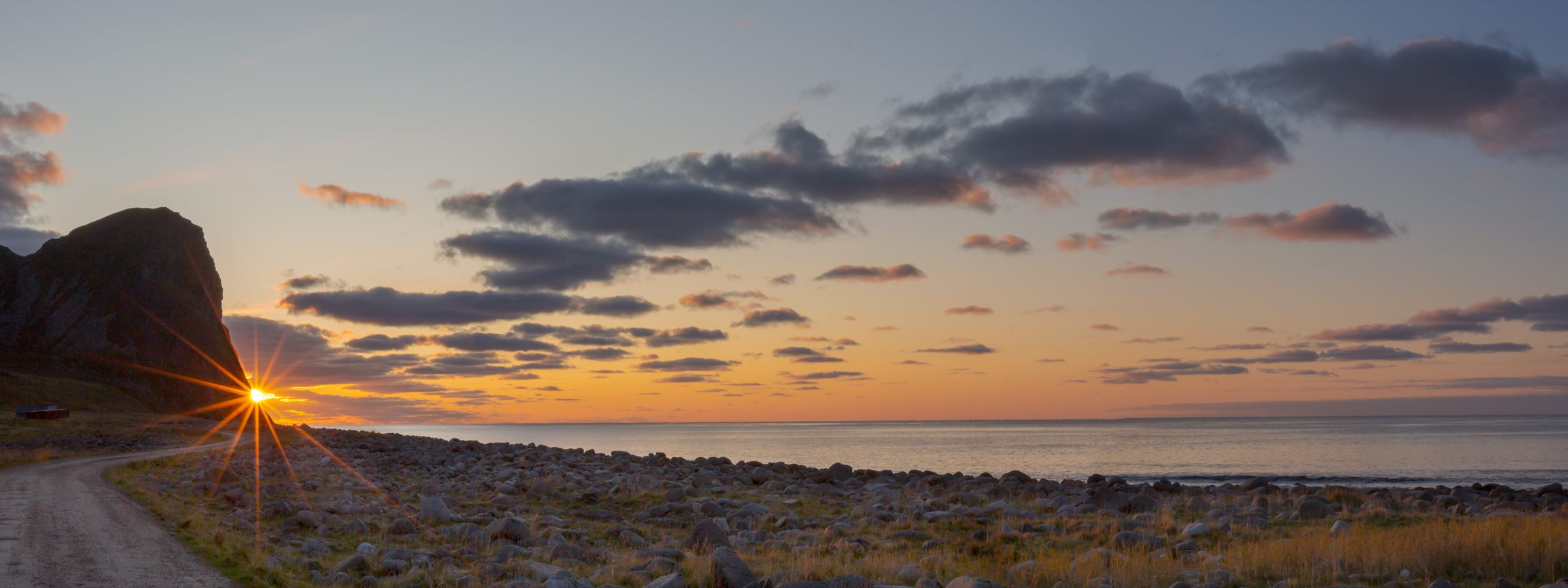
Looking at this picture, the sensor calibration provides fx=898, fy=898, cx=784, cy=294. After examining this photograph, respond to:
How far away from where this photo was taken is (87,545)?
1528 centimetres

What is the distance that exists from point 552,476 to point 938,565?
21428mm

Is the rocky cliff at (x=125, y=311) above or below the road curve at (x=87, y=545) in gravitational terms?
above

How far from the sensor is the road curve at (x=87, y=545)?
41.2 ft

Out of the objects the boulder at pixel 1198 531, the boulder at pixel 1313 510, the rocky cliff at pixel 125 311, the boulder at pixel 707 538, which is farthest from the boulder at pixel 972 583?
the rocky cliff at pixel 125 311

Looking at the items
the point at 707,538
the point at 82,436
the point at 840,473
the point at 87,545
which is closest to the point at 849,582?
the point at 707,538

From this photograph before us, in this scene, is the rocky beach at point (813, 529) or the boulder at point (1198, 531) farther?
the boulder at point (1198, 531)

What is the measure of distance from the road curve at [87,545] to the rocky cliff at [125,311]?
94916 millimetres

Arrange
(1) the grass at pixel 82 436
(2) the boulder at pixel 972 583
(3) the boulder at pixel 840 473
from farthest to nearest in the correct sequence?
(1) the grass at pixel 82 436
(3) the boulder at pixel 840 473
(2) the boulder at pixel 972 583

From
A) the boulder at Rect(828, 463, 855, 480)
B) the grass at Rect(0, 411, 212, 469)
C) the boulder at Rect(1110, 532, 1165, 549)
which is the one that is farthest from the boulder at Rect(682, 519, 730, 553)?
the grass at Rect(0, 411, 212, 469)

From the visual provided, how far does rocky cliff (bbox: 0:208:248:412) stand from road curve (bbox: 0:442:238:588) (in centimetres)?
9492

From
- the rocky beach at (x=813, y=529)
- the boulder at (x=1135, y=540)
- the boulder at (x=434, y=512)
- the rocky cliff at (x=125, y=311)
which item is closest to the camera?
the rocky beach at (x=813, y=529)

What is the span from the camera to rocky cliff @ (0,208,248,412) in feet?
345

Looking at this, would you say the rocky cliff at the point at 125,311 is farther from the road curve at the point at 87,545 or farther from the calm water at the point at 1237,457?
the road curve at the point at 87,545

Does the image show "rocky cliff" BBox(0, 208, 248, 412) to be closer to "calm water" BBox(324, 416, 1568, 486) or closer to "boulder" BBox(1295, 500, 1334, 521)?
"calm water" BBox(324, 416, 1568, 486)
